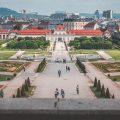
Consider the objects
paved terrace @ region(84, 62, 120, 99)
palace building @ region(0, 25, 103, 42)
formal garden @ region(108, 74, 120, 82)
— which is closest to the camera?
paved terrace @ region(84, 62, 120, 99)

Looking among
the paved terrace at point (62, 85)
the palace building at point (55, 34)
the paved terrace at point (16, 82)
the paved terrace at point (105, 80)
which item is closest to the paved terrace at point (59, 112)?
the paved terrace at point (62, 85)

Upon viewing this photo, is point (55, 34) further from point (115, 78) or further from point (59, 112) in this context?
point (59, 112)

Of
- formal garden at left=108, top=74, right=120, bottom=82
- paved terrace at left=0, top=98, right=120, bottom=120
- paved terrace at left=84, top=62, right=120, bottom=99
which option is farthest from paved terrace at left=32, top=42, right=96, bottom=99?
paved terrace at left=0, top=98, right=120, bottom=120

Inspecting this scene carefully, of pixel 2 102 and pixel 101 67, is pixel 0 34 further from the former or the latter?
pixel 2 102

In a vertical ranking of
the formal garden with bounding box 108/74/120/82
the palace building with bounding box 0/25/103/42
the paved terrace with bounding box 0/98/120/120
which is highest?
the paved terrace with bounding box 0/98/120/120

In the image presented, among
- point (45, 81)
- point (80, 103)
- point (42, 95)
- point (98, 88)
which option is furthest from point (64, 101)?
point (45, 81)

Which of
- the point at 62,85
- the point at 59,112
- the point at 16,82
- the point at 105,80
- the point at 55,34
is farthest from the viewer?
the point at 55,34

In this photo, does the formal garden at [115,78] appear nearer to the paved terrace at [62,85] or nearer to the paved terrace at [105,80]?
the paved terrace at [105,80]

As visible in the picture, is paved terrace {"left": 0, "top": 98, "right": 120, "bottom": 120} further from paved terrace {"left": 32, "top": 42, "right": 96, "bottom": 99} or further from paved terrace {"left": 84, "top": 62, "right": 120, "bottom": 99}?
paved terrace {"left": 84, "top": 62, "right": 120, "bottom": 99}

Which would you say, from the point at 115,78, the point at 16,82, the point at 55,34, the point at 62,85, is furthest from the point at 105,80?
the point at 55,34

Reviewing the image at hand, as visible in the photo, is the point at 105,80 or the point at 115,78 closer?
the point at 105,80

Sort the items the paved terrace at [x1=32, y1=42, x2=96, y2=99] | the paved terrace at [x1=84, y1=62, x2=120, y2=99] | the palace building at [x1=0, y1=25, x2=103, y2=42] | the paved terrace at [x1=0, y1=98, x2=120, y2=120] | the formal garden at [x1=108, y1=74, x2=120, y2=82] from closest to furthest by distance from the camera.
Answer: the paved terrace at [x1=0, y1=98, x2=120, y2=120] < the paved terrace at [x1=32, y1=42, x2=96, y2=99] < the paved terrace at [x1=84, y1=62, x2=120, y2=99] < the formal garden at [x1=108, y1=74, x2=120, y2=82] < the palace building at [x1=0, y1=25, x2=103, y2=42]

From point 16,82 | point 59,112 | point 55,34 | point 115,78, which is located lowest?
point 55,34

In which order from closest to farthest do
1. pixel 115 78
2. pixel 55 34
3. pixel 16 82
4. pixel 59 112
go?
pixel 59 112 → pixel 16 82 → pixel 115 78 → pixel 55 34
